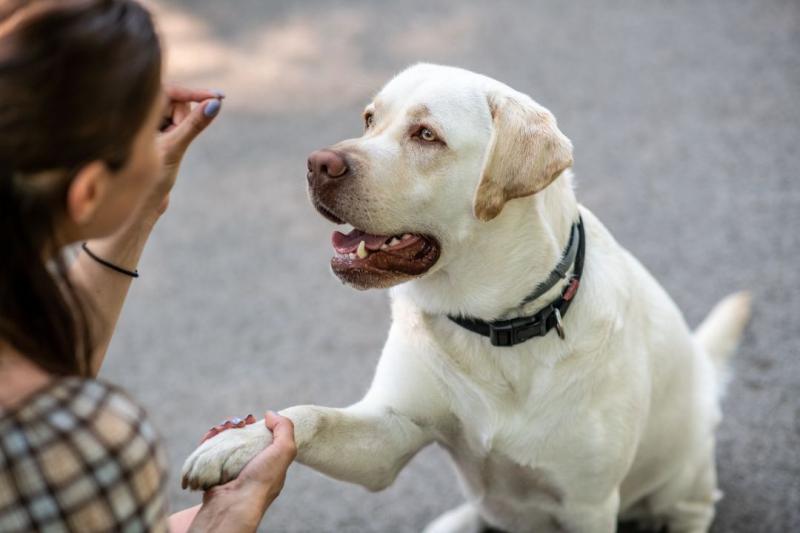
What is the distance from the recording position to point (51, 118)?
1.22 meters

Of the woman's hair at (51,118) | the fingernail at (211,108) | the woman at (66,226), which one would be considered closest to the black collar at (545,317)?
the fingernail at (211,108)

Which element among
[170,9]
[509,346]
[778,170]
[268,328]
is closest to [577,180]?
[778,170]

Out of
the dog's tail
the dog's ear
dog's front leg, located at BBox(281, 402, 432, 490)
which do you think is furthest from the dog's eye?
the dog's tail

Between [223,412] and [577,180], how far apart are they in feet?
6.14

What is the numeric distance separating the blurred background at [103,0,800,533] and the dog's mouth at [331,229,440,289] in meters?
1.10

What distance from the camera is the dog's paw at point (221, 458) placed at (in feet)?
5.80

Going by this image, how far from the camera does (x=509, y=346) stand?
79.7 inches

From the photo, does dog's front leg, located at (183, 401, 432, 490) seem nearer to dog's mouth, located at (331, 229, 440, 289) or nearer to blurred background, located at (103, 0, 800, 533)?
dog's mouth, located at (331, 229, 440, 289)

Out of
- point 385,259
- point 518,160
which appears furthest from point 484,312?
point 518,160

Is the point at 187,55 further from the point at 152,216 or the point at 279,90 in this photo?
the point at 152,216

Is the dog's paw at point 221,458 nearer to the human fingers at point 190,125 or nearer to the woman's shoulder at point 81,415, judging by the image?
the woman's shoulder at point 81,415

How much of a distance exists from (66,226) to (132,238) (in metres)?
0.66

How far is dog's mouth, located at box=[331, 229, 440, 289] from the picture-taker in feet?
6.34

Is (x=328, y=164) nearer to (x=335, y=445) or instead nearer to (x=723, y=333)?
(x=335, y=445)
